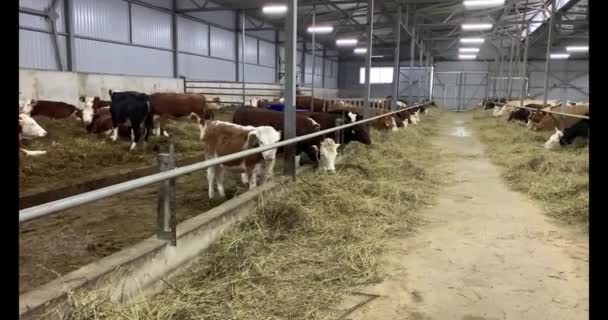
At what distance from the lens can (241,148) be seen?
5.59 metres

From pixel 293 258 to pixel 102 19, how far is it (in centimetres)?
1758

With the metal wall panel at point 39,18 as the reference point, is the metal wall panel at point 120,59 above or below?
below

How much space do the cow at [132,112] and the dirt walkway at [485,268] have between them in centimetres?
698

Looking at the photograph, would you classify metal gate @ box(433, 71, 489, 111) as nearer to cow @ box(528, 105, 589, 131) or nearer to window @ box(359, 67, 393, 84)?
window @ box(359, 67, 393, 84)

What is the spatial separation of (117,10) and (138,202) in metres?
15.9

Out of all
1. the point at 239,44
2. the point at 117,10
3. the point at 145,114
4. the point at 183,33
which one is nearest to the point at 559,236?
the point at 145,114

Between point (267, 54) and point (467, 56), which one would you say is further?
point (467, 56)

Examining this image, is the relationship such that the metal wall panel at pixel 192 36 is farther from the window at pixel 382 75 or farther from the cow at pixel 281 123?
the window at pixel 382 75

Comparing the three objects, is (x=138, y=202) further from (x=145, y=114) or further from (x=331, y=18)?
(x=331, y=18)

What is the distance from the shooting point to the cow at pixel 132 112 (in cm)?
995

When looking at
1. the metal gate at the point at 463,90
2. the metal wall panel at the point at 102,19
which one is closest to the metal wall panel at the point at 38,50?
the metal wall panel at the point at 102,19

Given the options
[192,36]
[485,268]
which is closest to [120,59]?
[192,36]

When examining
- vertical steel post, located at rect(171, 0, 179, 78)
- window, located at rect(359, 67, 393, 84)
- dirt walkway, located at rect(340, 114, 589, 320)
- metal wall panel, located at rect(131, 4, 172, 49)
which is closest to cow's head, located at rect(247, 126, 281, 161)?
dirt walkway, located at rect(340, 114, 589, 320)

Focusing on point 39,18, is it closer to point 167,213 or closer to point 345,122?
point 345,122
